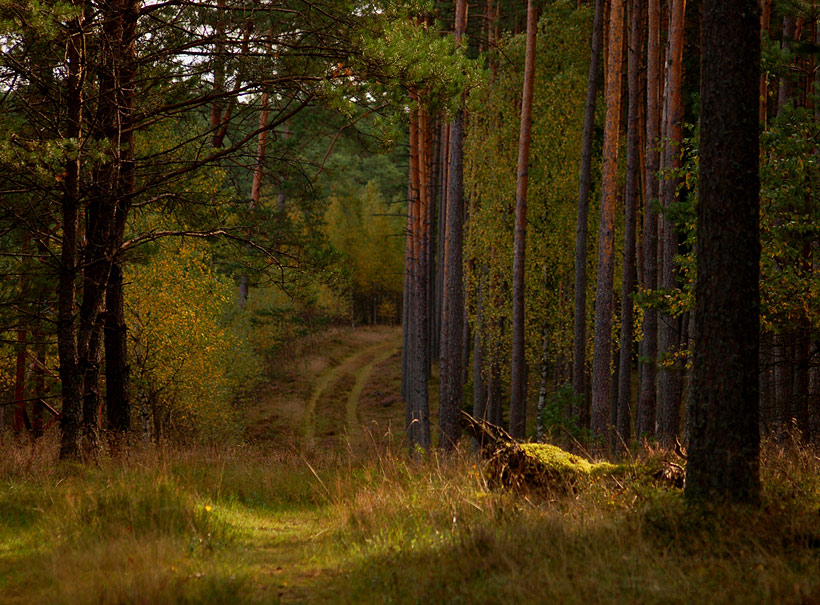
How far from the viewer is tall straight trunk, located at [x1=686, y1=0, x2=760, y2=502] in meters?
4.71

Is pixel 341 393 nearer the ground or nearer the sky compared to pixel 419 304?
nearer the ground

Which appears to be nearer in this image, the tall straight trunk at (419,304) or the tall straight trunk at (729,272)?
the tall straight trunk at (729,272)

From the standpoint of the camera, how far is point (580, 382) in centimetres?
1702

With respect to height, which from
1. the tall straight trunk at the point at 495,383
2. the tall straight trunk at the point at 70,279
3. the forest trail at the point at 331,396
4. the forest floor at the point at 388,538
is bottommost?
the forest trail at the point at 331,396

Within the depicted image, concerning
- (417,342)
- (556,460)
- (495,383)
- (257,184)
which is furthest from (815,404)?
(257,184)

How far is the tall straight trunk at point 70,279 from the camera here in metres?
7.82

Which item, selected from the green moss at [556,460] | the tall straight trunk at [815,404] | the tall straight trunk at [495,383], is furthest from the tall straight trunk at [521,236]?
the green moss at [556,460]

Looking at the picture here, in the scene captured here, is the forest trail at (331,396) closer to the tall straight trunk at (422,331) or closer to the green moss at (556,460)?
the tall straight trunk at (422,331)

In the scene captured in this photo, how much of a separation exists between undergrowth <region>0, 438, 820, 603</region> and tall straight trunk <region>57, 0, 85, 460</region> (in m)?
0.83

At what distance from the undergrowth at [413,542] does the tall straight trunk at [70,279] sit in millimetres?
830

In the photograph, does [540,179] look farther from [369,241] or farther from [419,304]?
[369,241]

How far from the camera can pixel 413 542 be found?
5.03 metres

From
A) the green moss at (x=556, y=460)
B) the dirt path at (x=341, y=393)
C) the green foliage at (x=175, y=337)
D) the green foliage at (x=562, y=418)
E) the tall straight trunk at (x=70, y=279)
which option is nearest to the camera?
the green moss at (x=556, y=460)

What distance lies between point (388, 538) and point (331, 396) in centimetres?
2644
